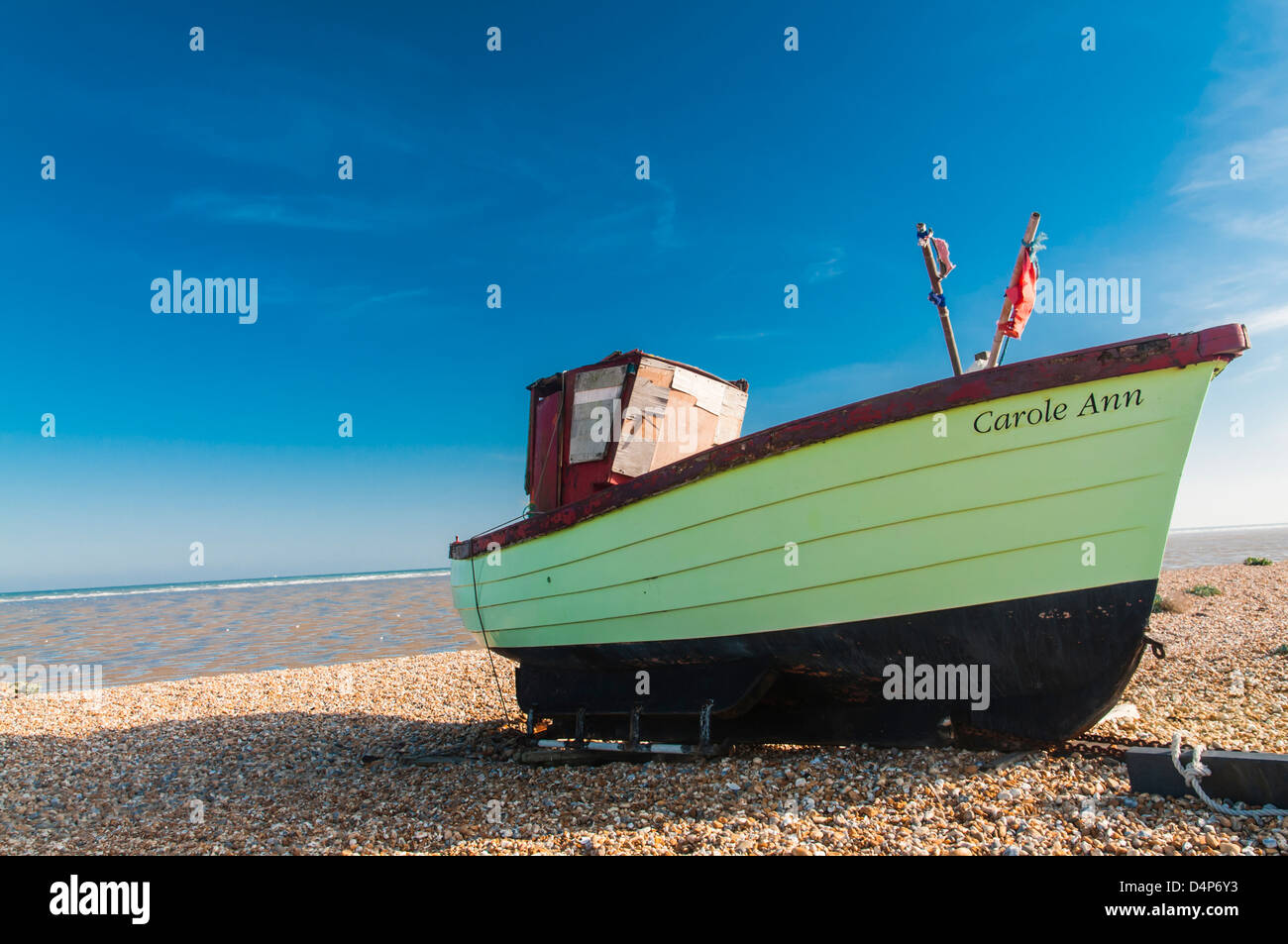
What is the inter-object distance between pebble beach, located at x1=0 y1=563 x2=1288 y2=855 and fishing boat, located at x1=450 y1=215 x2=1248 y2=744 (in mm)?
399

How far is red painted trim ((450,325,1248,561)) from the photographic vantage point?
3900mm

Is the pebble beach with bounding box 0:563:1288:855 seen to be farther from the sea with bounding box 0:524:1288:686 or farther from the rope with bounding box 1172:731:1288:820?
the sea with bounding box 0:524:1288:686

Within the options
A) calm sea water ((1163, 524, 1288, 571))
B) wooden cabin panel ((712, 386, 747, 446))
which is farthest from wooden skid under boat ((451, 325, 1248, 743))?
calm sea water ((1163, 524, 1288, 571))

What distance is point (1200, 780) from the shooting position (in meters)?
3.63

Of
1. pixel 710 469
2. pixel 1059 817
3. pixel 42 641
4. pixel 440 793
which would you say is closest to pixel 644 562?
pixel 710 469

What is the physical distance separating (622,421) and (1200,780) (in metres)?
4.96

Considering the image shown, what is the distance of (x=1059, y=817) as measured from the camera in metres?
3.64

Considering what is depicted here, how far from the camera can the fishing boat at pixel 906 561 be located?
4125mm

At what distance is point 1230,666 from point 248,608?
3362 cm

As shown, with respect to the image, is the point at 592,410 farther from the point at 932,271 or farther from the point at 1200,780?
the point at 1200,780

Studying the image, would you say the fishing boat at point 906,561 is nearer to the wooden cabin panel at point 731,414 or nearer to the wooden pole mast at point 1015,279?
the wooden pole mast at point 1015,279

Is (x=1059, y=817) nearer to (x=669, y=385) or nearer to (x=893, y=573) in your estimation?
(x=893, y=573)

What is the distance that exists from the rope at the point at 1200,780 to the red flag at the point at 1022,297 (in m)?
2.82

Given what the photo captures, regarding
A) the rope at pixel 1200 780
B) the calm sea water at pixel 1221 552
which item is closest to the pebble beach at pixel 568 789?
the rope at pixel 1200 780
